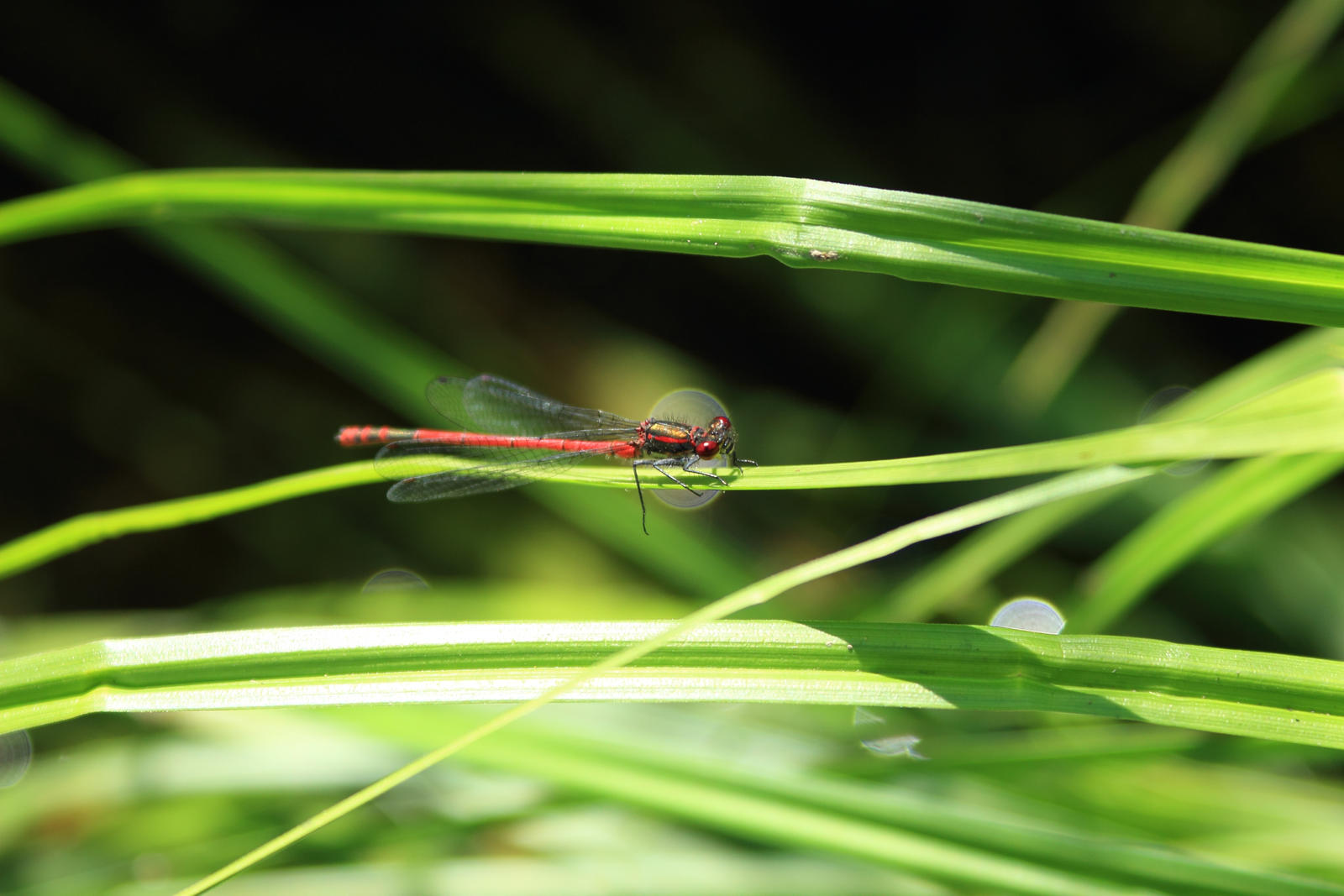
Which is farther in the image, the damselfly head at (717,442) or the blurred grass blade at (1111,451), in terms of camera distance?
the damselfly head at (717,442)

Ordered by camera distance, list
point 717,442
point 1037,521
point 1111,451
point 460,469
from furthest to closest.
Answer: point 717,442 < point 1037,521 < point 460,469 < point 1111,451

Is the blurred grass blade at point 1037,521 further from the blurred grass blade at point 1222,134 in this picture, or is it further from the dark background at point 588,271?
the dark background at point 588,271

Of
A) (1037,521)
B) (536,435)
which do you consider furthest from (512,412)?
(1037,521)

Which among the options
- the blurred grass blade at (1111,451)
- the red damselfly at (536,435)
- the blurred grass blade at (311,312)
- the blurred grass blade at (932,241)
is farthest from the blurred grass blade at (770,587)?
the blurred grass blade at (311,312)

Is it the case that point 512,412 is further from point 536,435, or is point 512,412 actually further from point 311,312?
point 311,312

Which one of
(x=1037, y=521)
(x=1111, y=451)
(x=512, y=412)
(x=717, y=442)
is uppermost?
(x=512, y=412)

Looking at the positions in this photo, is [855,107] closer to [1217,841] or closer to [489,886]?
[1217,841]
